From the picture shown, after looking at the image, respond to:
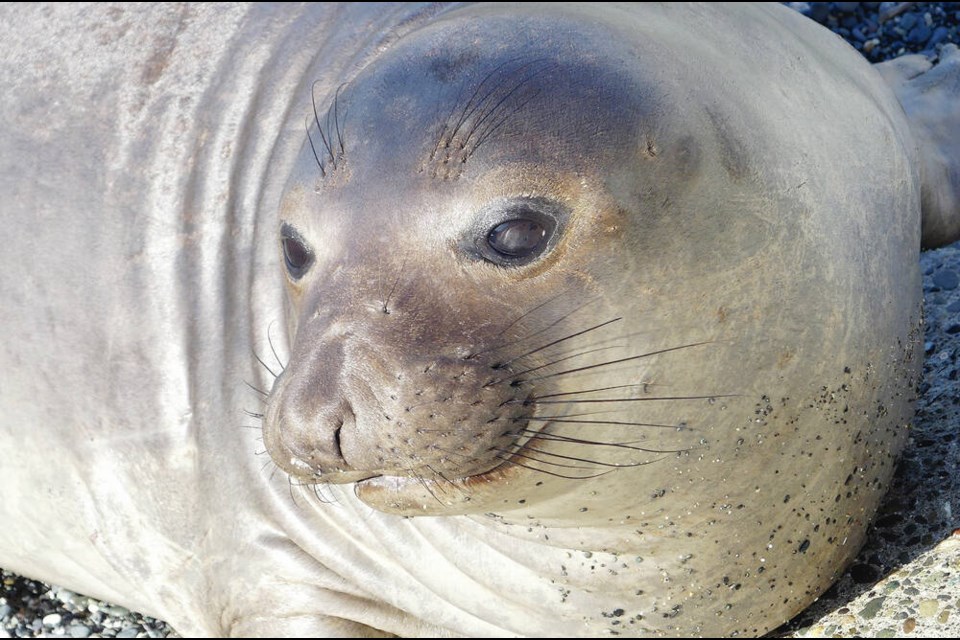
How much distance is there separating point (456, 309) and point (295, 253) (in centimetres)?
52

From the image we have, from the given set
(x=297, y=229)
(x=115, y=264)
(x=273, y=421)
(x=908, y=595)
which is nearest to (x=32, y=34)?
(x=115, y=264)

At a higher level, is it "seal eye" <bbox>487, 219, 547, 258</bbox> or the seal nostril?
"seal eye" <bbox>487, 219, 547, 258</bbox>

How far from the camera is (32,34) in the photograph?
3.83m

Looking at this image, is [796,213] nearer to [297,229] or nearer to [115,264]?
[297,229]

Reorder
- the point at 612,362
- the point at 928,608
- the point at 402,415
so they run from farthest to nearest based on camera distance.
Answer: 1. the point at 928,608
2. the point at 612,362
3. the point at 402,415

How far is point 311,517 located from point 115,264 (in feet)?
2.94

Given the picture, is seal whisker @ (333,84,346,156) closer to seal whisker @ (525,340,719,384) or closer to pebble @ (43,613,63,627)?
seal whisker @ (525,340,719,384)

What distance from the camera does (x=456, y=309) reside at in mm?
2467

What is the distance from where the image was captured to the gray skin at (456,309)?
2488 millimetres

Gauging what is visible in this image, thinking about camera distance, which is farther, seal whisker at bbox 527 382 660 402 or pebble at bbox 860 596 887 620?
pebble at bbox 860 596 887 620

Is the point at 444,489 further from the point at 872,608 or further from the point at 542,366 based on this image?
the point at 872,608

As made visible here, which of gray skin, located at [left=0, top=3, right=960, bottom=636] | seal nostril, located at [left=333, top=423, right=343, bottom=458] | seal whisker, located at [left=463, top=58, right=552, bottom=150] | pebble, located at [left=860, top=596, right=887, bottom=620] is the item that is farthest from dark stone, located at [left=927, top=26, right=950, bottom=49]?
seal nostril, located at [left=333, top=423, right=343, bottom=458]

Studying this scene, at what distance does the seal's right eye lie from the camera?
109 inches

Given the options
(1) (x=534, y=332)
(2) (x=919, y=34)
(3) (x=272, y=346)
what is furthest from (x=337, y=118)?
(2) (x=919, y=34)
